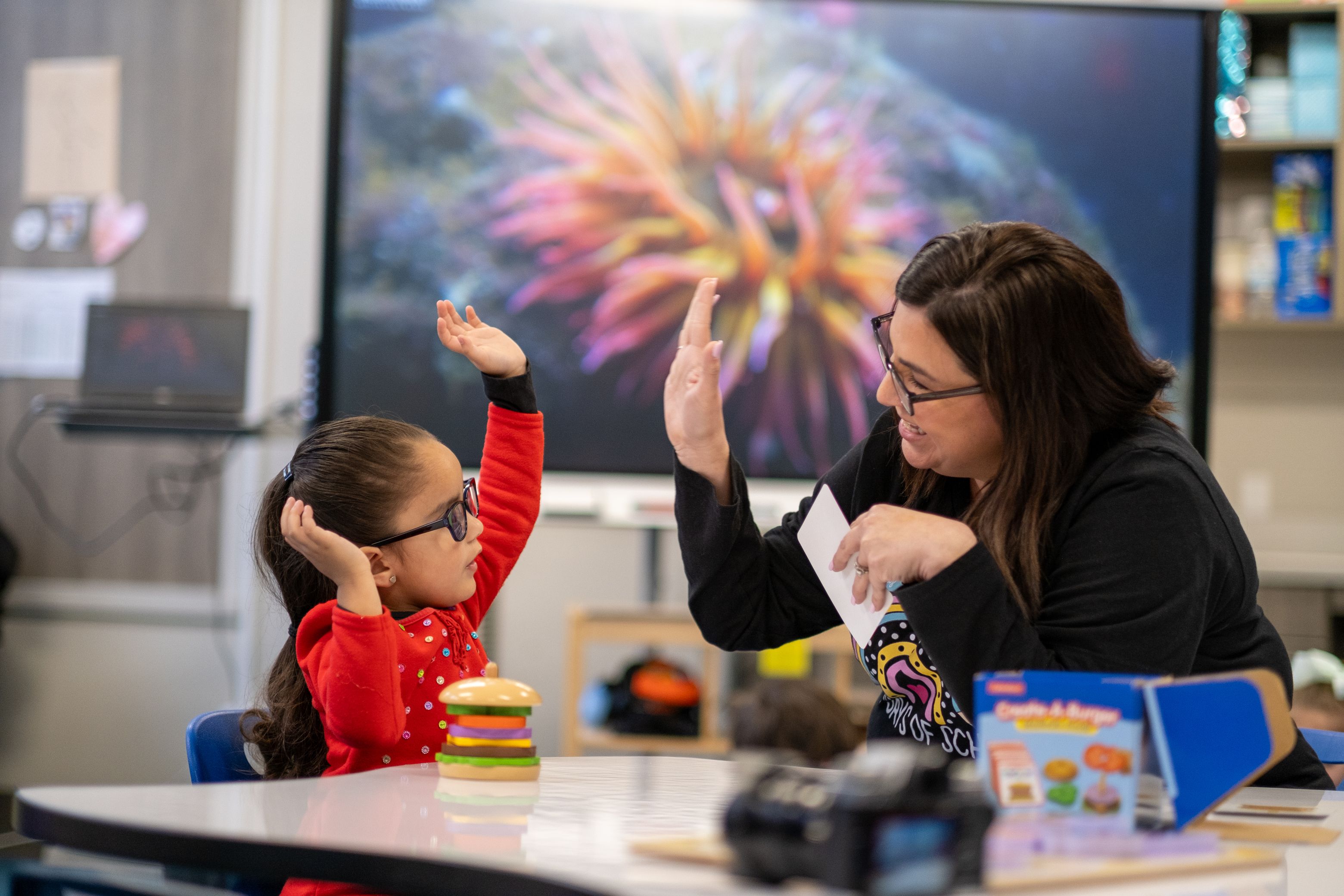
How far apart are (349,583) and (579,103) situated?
8.12 ft

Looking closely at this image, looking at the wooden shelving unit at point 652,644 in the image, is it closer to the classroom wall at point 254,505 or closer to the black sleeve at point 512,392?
the classroom wall at point 254,505

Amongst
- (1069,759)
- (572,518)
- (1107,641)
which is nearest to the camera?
(1069,759)

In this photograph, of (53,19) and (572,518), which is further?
(53,19)

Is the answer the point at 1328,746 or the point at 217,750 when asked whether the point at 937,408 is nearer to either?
the point at 1328,746

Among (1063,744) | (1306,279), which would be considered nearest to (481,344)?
(1063,744)

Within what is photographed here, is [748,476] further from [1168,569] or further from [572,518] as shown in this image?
[1168,569]

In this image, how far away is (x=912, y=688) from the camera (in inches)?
48.1

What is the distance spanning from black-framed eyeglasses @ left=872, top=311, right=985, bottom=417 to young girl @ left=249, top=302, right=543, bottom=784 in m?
0.43

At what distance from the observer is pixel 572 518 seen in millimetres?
3178

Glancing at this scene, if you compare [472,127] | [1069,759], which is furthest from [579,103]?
[1069,759]

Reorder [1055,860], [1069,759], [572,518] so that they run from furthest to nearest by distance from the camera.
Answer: [572,518] → [1069,759] → [1055,860]

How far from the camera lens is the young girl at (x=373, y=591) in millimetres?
1067

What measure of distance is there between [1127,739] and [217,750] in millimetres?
809

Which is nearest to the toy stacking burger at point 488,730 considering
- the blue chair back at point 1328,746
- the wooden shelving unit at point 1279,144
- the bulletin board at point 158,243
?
the blue chair back at point 1328,746
